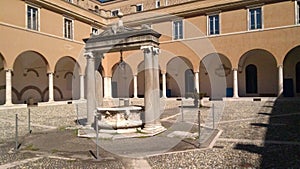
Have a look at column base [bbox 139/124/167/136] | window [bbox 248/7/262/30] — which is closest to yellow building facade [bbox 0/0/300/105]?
window [bbox 248/7/262/30]

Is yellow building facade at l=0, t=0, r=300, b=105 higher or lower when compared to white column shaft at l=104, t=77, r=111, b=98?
higher

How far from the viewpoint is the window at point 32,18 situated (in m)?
20.9

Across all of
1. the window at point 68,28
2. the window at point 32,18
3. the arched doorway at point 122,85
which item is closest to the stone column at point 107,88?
the arched doorway at point 122,85

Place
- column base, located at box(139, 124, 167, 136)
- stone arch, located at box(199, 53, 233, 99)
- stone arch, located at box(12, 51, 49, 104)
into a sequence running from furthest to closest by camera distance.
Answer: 1. stone arch, located at box(199, 53, 233, 99)
2. stone arch, located at box(12, 51, 49, 104)
3. column base, located at box(139, 124, 167, 136)

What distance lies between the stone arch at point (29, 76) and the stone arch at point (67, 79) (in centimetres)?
159

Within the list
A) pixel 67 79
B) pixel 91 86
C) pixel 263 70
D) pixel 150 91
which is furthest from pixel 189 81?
pixel 150 91

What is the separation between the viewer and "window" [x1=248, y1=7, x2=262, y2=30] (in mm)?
22006

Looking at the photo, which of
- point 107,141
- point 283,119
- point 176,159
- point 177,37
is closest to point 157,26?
point 177,37

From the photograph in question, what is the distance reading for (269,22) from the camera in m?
21.4

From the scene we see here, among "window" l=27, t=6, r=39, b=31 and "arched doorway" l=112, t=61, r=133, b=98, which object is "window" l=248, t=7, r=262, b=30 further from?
"window" l=27, t=6, r=39, b=31

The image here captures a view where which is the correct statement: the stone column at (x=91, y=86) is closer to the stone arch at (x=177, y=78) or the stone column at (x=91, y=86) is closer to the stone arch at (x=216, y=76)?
the stone arch at (x=216, y=76)

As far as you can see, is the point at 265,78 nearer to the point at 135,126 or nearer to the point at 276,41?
the point at 276,41

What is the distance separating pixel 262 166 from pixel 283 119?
24.2 feet

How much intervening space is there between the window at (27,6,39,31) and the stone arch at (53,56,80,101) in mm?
6063
